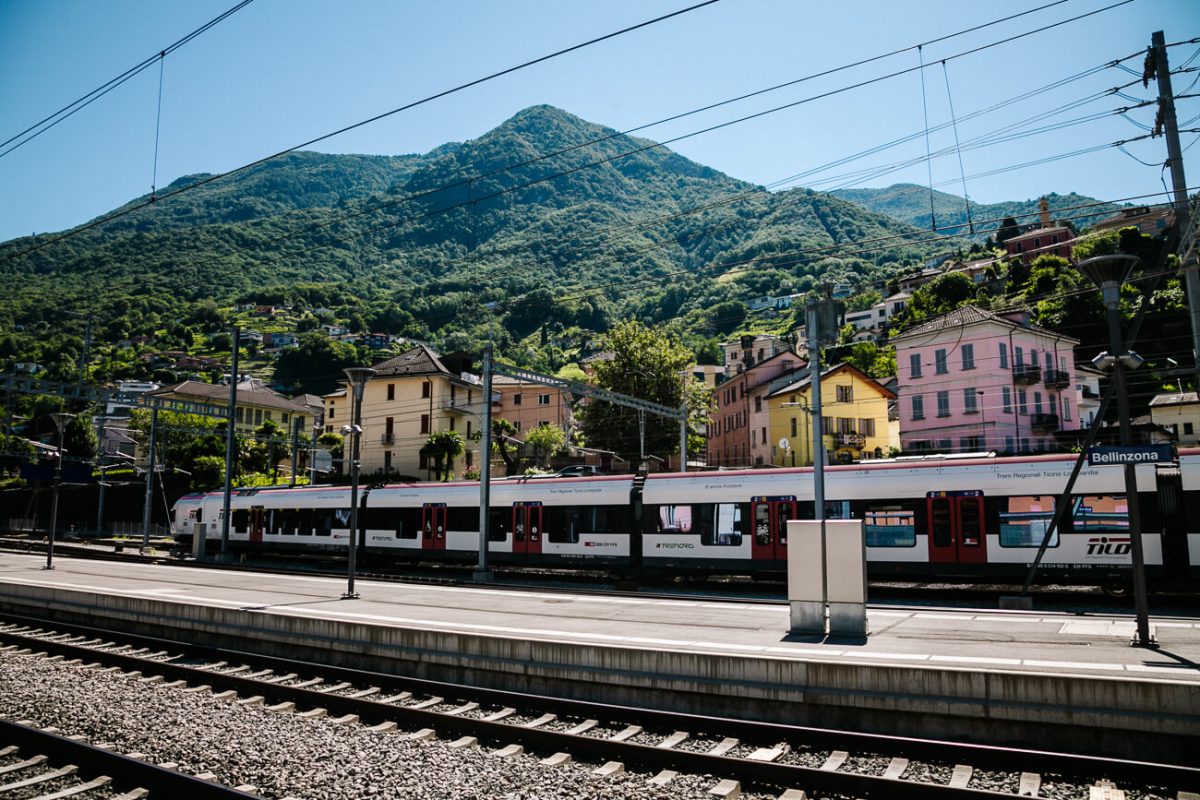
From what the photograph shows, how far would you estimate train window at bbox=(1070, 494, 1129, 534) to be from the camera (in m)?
17.4

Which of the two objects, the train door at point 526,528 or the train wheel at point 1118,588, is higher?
the train door at point 526,528

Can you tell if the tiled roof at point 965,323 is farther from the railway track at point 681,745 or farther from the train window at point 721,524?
the railway track at point 681,745

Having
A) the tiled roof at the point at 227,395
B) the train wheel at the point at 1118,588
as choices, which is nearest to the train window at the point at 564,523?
the train wheel at the point at 1118,588

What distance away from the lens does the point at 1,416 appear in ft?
289

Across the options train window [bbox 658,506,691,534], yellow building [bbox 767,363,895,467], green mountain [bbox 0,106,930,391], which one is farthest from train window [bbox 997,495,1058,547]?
green mountain [bbox 0,106,930,391]

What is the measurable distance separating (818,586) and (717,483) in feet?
31.5

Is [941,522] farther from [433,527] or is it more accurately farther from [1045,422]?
[1045,422]

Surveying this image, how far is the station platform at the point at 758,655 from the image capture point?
8164 mm

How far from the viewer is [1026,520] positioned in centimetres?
1844

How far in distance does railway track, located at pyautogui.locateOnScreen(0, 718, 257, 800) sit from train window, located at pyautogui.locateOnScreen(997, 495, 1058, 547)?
17211 millimetres

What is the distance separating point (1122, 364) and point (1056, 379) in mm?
49137

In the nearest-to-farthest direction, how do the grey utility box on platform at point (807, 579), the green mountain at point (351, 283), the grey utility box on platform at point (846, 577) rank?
1. the grey utility box on platform at point (846, 577)
2. the grey utility box on platform at point (807, 579)
3. the green mountain at point (351, 283)

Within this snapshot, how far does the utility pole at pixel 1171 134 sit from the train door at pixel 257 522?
113 ft

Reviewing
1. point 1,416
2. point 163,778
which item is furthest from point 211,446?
point 163,778
